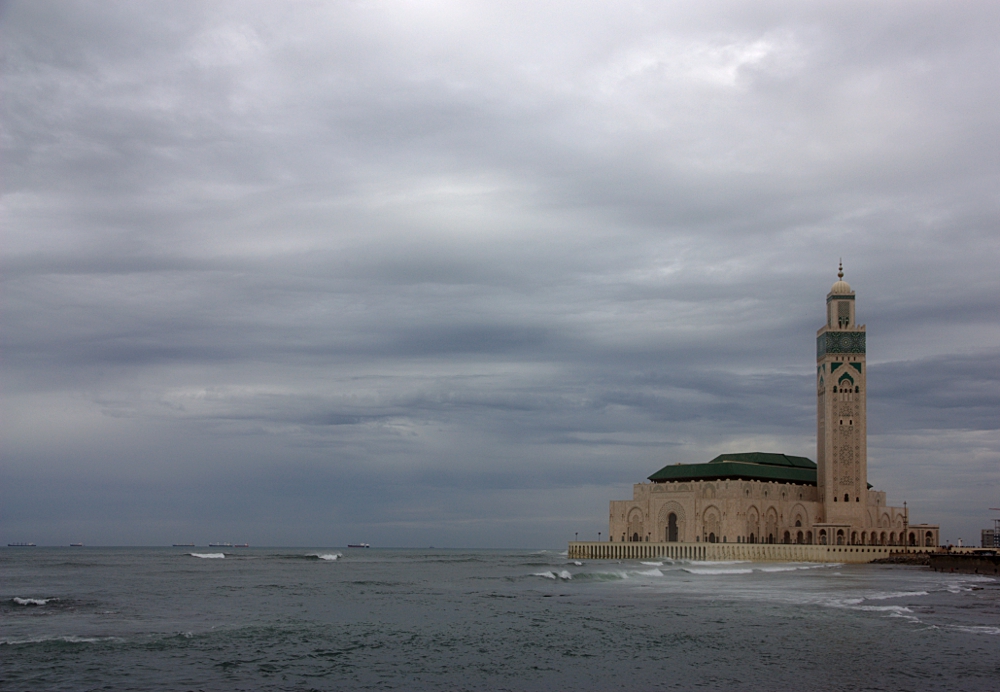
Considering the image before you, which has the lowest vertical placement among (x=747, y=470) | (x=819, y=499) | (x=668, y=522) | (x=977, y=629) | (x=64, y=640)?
(x=668, y=522)

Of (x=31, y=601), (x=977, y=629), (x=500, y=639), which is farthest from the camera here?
(x=31, y=601)

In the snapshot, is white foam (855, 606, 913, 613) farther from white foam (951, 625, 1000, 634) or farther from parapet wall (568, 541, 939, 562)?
parapet wall (568, 541, 939, 562)

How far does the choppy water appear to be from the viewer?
23.6 metres

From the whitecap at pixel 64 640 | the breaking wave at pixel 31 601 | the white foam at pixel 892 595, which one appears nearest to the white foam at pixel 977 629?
the white foam at pixel 892 595

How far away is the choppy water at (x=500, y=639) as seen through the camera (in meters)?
23.6

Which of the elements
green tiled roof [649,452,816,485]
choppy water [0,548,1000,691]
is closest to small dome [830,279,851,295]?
green tiled roof [649,452,816,485]

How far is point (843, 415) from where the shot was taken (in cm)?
11131

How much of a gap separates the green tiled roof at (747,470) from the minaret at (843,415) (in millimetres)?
6932

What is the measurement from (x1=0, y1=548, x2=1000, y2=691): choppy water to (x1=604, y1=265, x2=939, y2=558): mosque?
5773 cm

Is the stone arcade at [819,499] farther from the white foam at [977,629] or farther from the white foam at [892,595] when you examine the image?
the white foam at [977,629]

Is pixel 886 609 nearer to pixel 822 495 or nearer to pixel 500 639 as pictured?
pixel 500 639

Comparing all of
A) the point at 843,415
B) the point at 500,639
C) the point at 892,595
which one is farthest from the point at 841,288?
the point at 500,639

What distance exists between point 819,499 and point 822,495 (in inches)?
66.1

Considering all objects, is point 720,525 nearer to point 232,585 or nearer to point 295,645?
point 232,585
